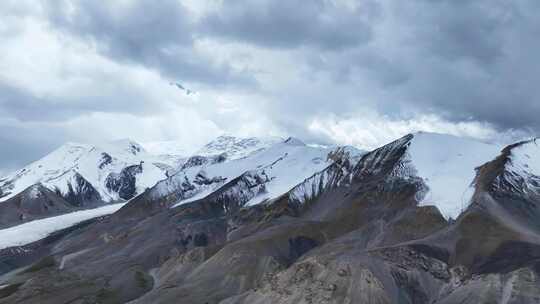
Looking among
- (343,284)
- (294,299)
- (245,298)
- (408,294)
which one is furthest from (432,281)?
(245,298)

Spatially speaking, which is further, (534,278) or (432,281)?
(432,281)

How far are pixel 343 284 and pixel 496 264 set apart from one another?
42435 millimetres

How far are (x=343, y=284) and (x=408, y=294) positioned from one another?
17192mm

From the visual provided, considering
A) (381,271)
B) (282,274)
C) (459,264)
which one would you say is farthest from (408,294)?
(282,274)

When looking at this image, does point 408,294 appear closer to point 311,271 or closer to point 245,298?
point 311,271

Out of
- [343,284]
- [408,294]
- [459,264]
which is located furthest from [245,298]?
[459,264]

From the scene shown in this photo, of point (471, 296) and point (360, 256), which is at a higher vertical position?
point (360, 256)

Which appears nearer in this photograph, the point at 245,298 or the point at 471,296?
the point at 471,296

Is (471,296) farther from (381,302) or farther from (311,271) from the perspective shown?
(311,271)

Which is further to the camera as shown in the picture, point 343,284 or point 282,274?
point 282,274

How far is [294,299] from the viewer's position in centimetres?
18562

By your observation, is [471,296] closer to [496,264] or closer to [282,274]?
[496,264]

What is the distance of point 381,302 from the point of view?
178 meters

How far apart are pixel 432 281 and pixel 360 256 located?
20.5m
